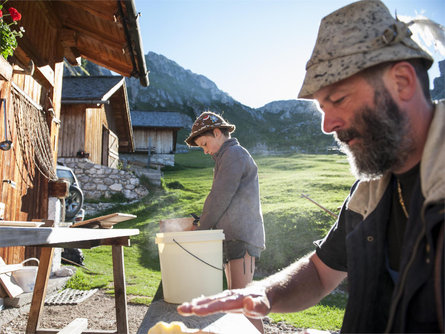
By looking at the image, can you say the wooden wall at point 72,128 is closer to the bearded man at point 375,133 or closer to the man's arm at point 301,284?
the man's arm at point 301,284

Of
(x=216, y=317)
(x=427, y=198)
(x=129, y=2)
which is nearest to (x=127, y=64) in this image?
(x=129, y=2)

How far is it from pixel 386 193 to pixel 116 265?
3302 millimetres

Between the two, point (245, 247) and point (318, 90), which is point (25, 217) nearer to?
point (245, 247)

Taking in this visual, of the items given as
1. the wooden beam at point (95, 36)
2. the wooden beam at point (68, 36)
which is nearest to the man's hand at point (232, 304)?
the wooden beam at point (95, 36)

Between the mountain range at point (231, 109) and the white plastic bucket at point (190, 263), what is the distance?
59488 millimetres

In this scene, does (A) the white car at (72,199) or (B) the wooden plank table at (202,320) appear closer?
(B) the wooden plank table at (202,320)

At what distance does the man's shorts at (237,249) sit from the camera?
349 cm

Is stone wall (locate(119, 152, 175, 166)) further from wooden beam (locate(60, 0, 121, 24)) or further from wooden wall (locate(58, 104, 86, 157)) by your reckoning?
wooden beam (locate(60, 0, 121, 24))

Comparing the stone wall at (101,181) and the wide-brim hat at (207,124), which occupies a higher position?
the wide-brim hat at (207,124)

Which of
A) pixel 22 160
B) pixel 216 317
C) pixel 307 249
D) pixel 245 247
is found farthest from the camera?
pixel 307 249

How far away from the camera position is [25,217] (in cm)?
591

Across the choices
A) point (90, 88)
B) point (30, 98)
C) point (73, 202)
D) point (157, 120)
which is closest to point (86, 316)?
point (30, 98)

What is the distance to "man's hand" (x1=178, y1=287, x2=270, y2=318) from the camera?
1.32 m

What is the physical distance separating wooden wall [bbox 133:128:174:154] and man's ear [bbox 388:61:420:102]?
32.3 m
